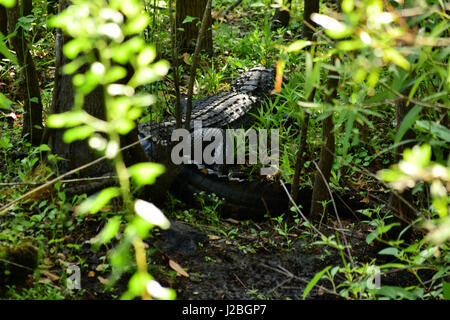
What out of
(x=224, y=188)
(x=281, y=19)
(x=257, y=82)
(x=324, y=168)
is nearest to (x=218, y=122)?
(x=224, y=188)

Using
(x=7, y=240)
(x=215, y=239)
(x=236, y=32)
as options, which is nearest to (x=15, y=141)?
(x=7, y=240)

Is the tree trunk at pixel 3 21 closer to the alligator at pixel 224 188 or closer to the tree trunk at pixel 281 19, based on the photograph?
the alligator at pixel 224 188

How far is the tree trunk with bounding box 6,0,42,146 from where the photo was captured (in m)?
3.00

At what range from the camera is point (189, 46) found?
5879mm

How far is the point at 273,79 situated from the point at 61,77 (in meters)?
2.63

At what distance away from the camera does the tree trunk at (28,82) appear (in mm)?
3002

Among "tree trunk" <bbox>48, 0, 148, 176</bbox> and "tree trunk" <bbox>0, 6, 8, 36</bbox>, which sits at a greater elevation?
"tree trunk" <bbox>0, 6, 8, 36</bbox>

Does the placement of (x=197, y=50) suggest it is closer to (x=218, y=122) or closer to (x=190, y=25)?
(x=218, y=122)

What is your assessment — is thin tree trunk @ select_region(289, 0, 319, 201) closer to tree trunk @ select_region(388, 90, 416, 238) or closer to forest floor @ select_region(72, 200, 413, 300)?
forest floor @ select_region(72, 200, 413, 300)

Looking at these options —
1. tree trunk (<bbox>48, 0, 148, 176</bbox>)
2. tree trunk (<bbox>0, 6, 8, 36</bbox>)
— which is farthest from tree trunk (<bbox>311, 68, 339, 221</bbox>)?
tree trunk (<bbox>0, 6, 8, 36</bbox>)

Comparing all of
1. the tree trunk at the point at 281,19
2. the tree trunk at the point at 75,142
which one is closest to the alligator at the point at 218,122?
the tree trunk at the point at 75,142

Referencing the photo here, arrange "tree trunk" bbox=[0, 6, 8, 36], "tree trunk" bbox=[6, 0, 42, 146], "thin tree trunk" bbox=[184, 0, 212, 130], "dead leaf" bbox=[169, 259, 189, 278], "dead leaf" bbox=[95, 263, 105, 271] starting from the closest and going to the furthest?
"dead leaf" bbox=[95, 263, 105, 271], "dead leaf" bbox=[169, 259, 189, 278], "thin tree trunk" bbox=[184, 0, 212, 130], "tree trunk" bbox=[6, 0, 42, 146], "tree trunk" bbox=[0, 6, 8, 36]

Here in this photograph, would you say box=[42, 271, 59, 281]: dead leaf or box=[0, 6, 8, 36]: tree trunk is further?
box=[0, 6, 8, 36]: tree trunk
